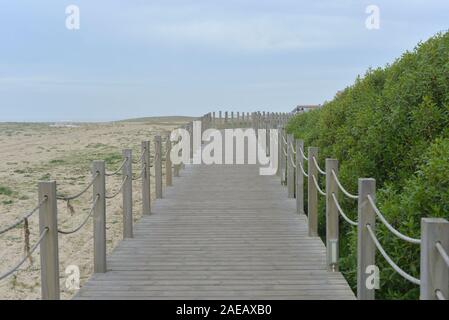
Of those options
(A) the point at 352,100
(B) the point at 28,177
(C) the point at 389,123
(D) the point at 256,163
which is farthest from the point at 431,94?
(B) the point at 28,177

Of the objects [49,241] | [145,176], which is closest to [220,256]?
[49,241]

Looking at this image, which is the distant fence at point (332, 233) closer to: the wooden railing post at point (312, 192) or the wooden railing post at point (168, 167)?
the wooden railing post at point (312, 192)

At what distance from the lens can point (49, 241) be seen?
15.7ft

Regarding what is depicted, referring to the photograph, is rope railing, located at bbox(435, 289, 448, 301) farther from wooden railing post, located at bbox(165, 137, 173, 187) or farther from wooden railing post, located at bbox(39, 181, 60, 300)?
wooden railing post, located at bbox(165, 137, 173, 187)

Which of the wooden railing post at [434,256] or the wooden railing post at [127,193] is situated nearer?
the wooden railing post at [434,256]

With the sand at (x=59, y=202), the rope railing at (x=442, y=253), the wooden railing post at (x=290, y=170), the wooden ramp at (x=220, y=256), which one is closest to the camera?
the rope railing at (x=442, y=253)

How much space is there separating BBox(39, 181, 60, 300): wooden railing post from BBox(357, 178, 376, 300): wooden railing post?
246 cm

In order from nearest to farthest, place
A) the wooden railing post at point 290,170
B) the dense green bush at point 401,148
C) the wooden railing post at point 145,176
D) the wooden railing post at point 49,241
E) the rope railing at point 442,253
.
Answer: the rope railing at point 442,253
the wooden railing post at point 49,241
the dense green bush at point 401,148
the wooden railing post at point 145,176
the wooden railing post at point 290,170

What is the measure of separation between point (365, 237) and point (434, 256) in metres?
1.76

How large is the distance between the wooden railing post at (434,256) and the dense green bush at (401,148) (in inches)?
54.5

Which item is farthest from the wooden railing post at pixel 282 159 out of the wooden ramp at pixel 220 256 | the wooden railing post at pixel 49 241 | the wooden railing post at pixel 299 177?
the wooden railing post at pixel 49 241

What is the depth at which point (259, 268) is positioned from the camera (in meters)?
6.30

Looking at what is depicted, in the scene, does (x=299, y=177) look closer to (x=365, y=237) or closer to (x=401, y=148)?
(x=401, y=148)

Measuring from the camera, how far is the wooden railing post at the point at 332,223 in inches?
242
